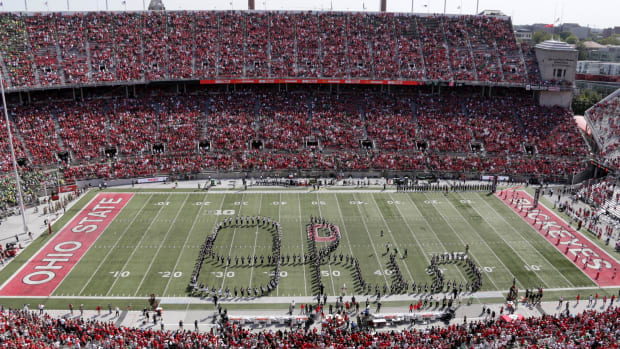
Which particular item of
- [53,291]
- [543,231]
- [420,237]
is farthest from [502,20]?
[53,291]

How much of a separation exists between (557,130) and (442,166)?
14794 mm

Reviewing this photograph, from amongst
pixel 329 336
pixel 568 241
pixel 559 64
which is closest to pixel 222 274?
pixel 329 336

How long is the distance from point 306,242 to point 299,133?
21.0m

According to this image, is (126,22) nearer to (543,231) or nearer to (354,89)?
(354,89)

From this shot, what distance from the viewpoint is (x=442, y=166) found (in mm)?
48781

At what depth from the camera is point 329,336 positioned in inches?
851

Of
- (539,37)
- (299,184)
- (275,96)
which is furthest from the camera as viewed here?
(539,37)

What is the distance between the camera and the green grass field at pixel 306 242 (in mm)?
28844

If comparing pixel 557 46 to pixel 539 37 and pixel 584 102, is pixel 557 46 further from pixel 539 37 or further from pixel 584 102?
pixel 539 37

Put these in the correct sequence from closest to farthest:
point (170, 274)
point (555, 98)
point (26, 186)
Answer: point (170, 274) → point (26, 186) → point (555, 98)

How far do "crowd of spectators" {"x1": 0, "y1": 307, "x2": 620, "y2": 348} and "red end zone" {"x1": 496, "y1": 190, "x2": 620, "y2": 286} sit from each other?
25.9 ft

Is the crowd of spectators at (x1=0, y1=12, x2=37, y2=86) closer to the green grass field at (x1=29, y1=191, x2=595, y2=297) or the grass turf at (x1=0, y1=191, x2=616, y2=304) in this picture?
the grass turf at (x1=0, y1=191, x2=616, y2=304)

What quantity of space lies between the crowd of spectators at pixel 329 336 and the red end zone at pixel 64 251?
16.1ft

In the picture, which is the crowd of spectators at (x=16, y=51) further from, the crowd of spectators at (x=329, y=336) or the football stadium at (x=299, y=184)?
the crowd of spectators at (x=329, y=336)
